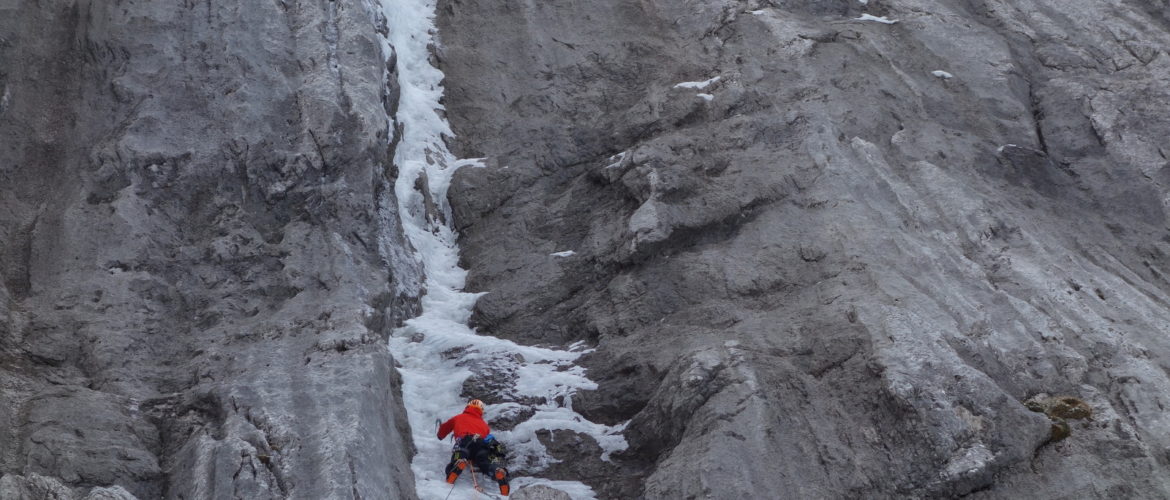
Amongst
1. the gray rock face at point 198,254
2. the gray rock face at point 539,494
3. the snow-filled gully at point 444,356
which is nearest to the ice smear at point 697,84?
the snow-filled gully at point 444,356

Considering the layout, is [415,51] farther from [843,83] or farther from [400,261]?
[843,83]

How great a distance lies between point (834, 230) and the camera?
17.8 metres

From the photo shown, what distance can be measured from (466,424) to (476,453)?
0.48 meters

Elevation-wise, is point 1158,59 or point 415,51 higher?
point 415,51

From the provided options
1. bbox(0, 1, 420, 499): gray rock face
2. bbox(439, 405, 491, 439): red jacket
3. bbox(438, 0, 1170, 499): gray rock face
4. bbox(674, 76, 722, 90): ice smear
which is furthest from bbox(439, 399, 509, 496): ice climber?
bbox(674, 76, 722, 90): ice smear

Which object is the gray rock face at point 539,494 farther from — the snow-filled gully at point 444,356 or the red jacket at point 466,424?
the red jacket at point 466,424

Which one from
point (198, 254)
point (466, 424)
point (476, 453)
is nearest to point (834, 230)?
point (466, 424)

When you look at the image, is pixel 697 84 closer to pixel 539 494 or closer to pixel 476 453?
pixel 476 453

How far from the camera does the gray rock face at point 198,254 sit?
12.8 m

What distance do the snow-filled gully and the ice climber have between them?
0.31 meters

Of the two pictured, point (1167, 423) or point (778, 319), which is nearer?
point (1167, 423)

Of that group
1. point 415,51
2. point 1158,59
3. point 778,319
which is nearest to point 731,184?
point 778,319

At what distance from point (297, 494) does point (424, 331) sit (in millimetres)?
5788

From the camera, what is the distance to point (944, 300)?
16.4m
